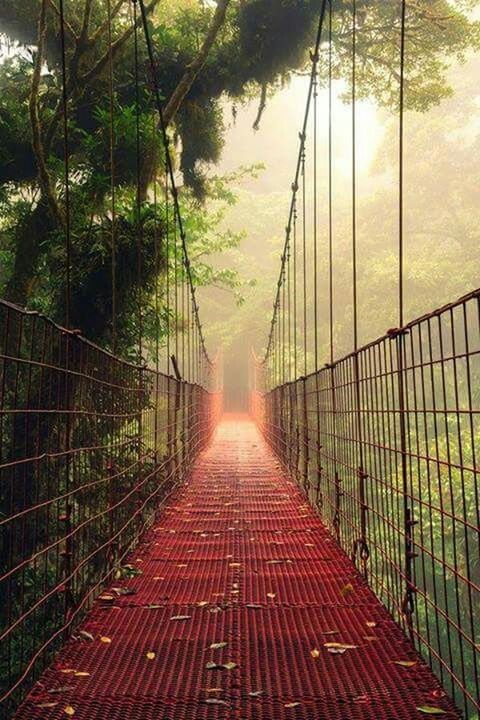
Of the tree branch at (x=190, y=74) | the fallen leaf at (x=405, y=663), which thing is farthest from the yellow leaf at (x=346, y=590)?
the tree branch at (x=190, y=74)

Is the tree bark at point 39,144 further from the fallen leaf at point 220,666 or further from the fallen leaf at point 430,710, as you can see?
the fallen leaf at point 430,710

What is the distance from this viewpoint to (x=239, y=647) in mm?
1837

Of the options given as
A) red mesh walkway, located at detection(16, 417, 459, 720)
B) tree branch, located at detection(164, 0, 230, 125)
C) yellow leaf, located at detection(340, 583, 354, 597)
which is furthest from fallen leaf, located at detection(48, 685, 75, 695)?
tree branch, located at detection(164, 0, 230, 125)

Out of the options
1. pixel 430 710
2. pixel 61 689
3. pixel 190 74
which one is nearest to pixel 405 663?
pixel 430 710

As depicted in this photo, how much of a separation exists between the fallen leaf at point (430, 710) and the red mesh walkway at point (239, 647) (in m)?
0.01

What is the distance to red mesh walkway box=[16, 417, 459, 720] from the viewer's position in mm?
1482

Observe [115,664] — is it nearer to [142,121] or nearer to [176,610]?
[176,610]

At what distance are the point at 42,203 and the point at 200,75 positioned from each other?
8.77ft

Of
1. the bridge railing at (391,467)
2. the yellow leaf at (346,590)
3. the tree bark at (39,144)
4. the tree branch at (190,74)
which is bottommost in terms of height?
the yellow leaf at (346,590)

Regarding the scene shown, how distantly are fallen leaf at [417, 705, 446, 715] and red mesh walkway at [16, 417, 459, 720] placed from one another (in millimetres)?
11

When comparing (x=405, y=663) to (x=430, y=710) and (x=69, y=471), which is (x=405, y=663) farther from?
(x=69, y=471)

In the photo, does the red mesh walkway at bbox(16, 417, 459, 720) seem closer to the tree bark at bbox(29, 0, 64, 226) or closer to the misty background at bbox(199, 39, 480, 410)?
the tree bark at bbox(29, 0, 64, 226)

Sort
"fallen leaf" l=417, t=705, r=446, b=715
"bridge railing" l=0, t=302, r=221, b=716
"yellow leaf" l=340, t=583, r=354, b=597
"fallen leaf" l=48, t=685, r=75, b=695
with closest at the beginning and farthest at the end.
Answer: "fallen leaf" l=417, t=705, r=446, b=715
"fallen leaf" l=48, t=685, r=75, b=695
"bridge railing" l=0, t=302, r=221, b=716
"yellow leaf" l=340, t=583, r=354, b=597

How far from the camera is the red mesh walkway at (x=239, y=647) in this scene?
148cm
